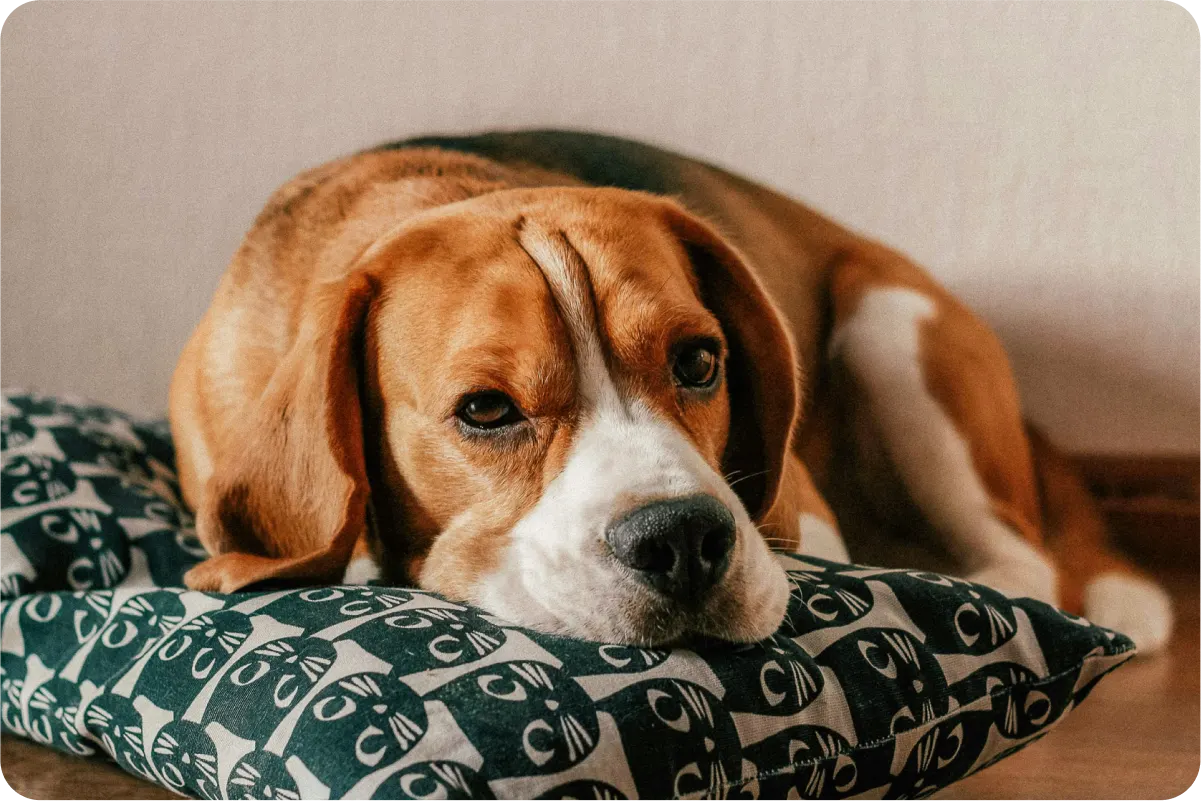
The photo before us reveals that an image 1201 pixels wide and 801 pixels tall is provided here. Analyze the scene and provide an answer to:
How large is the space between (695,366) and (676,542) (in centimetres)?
44

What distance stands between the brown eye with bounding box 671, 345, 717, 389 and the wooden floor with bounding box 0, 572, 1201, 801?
67cm

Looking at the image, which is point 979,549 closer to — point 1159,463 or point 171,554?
point 1159,463

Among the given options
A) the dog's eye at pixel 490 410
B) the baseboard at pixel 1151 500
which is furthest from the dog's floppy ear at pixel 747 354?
the baseboard at pixel 1151 500

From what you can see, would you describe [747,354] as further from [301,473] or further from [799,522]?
[301,473]

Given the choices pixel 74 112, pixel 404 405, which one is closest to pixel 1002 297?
pixel 404 405

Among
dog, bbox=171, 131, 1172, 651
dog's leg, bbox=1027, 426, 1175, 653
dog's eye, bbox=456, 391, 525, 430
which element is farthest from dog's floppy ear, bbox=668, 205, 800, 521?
dog's leg, bbox=1027, 426, 1175, 653

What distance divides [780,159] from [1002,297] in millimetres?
708

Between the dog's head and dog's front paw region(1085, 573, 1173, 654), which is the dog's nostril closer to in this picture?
the dog's head

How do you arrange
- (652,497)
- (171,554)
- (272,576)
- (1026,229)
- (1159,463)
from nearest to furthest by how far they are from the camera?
(652,497)
(272,576)
(171,554)
(1026,229)
(1159,463)

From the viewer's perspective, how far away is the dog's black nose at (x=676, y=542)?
4.04ft

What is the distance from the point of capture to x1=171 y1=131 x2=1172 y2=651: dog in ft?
4.27

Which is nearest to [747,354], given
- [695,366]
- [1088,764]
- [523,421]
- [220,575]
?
[695,366]

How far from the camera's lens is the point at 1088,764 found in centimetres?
159

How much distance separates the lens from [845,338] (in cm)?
258
